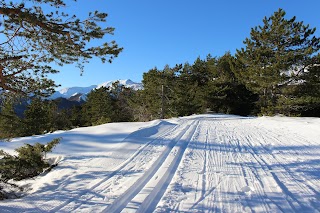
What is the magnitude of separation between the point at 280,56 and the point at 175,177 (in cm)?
1871

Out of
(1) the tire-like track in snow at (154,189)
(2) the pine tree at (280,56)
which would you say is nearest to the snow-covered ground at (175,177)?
(1) the tire-like track in snow at (154,189)

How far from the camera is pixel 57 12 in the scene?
5223 mm

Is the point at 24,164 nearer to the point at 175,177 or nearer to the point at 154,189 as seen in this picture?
the point at 154,189

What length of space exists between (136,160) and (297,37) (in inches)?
789

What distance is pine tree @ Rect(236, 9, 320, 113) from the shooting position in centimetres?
2027

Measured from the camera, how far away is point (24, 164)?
6055 mm

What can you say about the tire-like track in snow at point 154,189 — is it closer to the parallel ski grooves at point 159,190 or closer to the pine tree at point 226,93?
the parallel ski grooves at point 159,190

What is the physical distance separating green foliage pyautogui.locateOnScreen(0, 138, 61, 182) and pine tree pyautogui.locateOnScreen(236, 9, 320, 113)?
18.5 m

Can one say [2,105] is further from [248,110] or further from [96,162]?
[248,110]

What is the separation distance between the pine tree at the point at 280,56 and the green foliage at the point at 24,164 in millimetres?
18468

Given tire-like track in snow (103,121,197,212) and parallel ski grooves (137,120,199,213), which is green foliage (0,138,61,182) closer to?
tire-like track in snow (103,121,197,212)

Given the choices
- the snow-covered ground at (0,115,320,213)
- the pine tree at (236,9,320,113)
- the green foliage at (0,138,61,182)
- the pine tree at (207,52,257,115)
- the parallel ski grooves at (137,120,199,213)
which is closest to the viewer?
the parallel ski grooves at (137,120,199,213)

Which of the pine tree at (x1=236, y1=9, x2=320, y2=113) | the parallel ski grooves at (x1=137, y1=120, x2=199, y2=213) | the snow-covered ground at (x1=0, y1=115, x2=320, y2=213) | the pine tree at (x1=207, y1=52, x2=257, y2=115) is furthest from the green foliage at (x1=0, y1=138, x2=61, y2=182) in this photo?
the pine tree at (x1=207, y1=52, x2=257, y2=115)

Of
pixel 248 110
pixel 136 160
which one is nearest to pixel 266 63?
pixel 248 110
